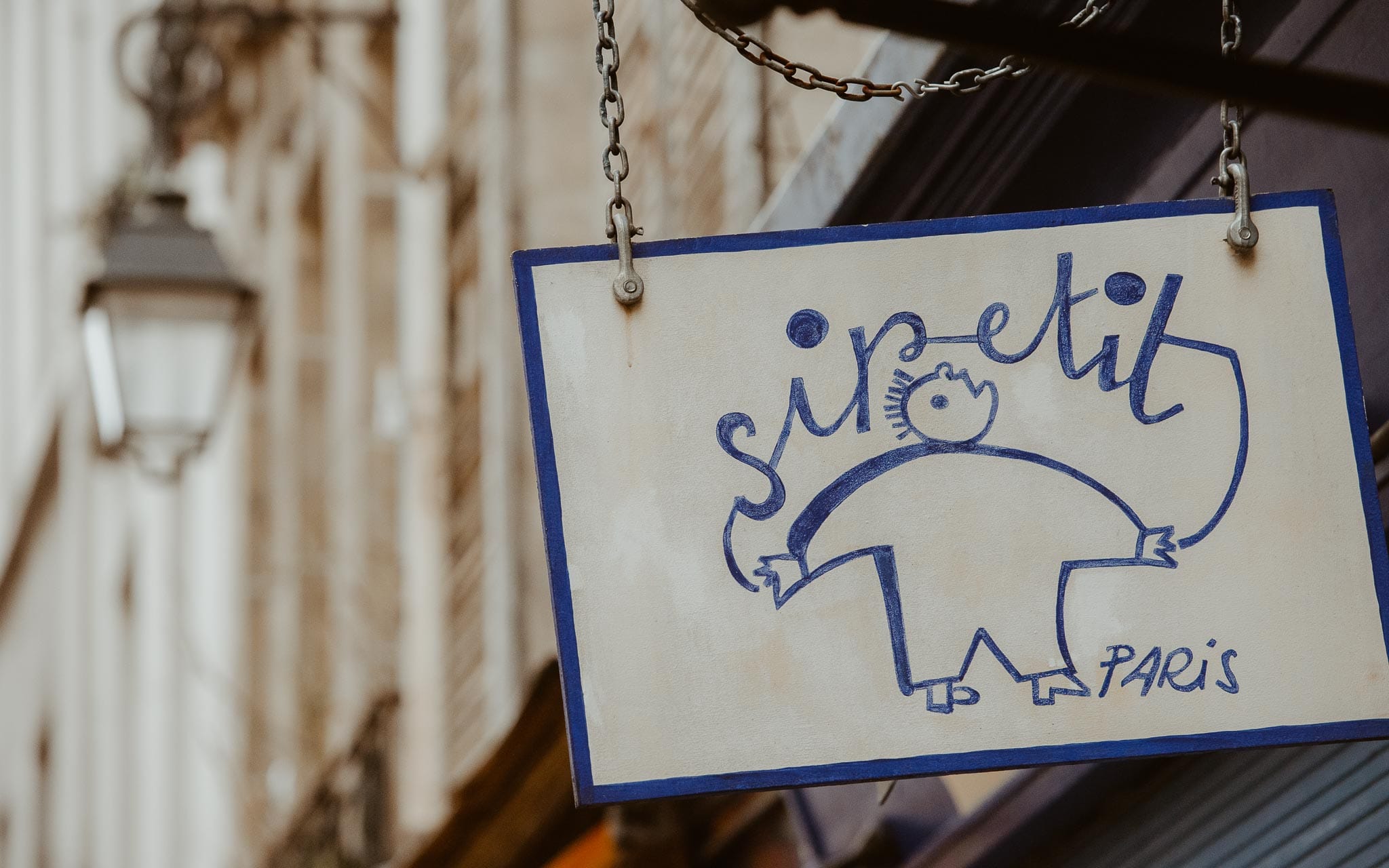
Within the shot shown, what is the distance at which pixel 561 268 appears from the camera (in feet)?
8.50

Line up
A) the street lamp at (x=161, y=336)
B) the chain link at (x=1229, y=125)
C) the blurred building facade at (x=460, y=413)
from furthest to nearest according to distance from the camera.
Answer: the street lamp at (x=161, y=336), the blurred building facade at (x=460, y=413), the chain link at (x=1229, y=125)

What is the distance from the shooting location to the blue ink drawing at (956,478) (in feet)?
8.01

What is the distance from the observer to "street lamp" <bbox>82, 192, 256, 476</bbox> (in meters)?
6.75

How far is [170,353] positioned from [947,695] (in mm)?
4853

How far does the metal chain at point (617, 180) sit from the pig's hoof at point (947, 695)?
60cm

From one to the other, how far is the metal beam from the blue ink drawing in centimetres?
58

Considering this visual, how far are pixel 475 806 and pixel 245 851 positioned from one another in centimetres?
Answer: 697

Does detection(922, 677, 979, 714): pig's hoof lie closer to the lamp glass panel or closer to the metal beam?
the metal beam

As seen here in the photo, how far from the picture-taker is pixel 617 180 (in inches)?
105

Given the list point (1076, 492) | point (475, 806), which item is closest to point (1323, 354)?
point (1076, 492)

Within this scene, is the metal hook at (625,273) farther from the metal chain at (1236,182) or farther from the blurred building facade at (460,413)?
the blurred building facade at (460,413)

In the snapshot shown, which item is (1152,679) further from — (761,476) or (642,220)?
(642,220)

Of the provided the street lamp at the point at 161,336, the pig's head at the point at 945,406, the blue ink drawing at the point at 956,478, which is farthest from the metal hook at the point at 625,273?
the street lamp at the point at 161,336

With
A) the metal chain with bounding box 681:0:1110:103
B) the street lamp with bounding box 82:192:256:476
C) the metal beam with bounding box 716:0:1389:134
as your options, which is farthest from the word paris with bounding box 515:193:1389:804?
the street lamp with bounding box 82:192:256:476
